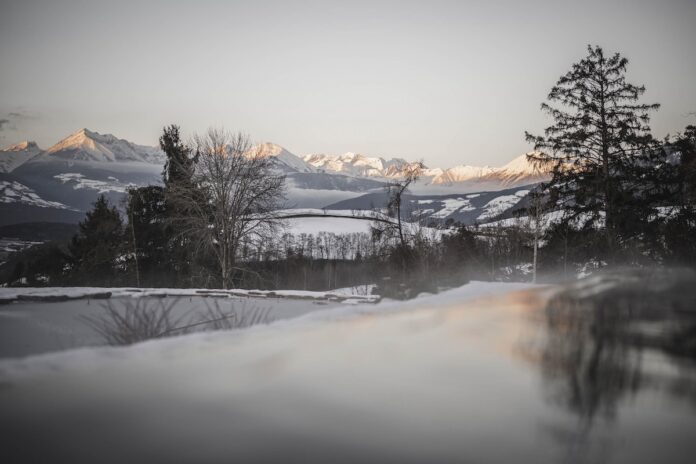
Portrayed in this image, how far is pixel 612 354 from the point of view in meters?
1.83

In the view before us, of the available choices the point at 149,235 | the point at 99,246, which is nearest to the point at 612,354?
the point at 149,235

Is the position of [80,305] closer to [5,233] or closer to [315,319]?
[315,319]

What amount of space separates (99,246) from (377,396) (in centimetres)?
2841

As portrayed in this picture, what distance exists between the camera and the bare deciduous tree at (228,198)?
16969mm

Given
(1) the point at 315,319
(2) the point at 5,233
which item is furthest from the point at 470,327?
(2) the point at 5,233

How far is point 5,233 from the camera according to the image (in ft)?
568

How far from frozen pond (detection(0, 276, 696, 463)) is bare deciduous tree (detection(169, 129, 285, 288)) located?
15.2 metres

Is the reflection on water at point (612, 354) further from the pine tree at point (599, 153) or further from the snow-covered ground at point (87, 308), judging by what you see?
the pine tree at point (599, 153)

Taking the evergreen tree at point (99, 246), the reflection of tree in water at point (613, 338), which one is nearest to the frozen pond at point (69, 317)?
the reflection of tree in water at point (613, 338)

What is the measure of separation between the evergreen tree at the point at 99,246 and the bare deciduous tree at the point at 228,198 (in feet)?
34.3

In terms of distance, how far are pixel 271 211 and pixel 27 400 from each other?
55.0ft

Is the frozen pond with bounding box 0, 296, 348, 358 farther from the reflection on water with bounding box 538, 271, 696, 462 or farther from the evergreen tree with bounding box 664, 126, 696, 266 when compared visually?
the evergreen tree with bounding box 664, 126, 696, 266

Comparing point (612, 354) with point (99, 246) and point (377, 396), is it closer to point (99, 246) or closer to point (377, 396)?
point (377, 396)

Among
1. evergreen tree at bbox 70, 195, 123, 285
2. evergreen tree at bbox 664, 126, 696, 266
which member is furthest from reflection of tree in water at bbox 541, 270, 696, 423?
evergreen tree at bbox 70, 195, 123, 285
